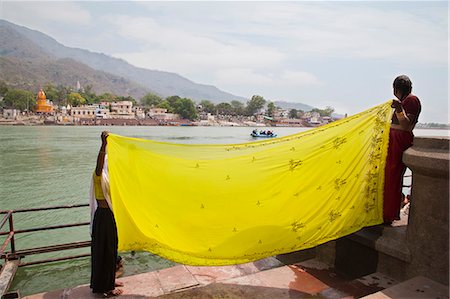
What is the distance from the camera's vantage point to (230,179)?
353 cm

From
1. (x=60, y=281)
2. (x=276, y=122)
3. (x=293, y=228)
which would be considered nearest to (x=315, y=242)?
(x=293, y=228)

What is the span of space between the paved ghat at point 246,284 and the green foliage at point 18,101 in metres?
122

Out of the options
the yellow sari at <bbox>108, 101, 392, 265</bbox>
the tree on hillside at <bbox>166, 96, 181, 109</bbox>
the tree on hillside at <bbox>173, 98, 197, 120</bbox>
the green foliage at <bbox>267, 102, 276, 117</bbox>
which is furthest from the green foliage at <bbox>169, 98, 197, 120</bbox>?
the yellow sari at <bbox>108, 101, 392, 265</bbox>

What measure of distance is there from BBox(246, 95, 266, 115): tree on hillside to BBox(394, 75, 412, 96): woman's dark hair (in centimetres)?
15622

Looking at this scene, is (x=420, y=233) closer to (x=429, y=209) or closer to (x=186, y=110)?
(x=429, y=209)

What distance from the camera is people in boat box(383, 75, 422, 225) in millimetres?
3201

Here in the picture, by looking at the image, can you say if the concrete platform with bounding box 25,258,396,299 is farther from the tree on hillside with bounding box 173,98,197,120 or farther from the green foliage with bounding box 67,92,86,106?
the green foliage with bounding box 67,92,86,106

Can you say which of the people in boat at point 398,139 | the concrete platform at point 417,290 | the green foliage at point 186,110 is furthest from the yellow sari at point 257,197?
the green foliage at point 186,110

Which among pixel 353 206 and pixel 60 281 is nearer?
pixel 353 206

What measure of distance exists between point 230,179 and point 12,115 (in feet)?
380

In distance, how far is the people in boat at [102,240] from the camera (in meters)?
3.36

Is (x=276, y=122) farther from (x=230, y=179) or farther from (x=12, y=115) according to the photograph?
(x=230, y=179)

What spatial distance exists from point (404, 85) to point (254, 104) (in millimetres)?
156738

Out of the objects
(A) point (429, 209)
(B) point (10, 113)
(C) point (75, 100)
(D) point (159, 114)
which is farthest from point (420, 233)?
(C) point (75, 100)
